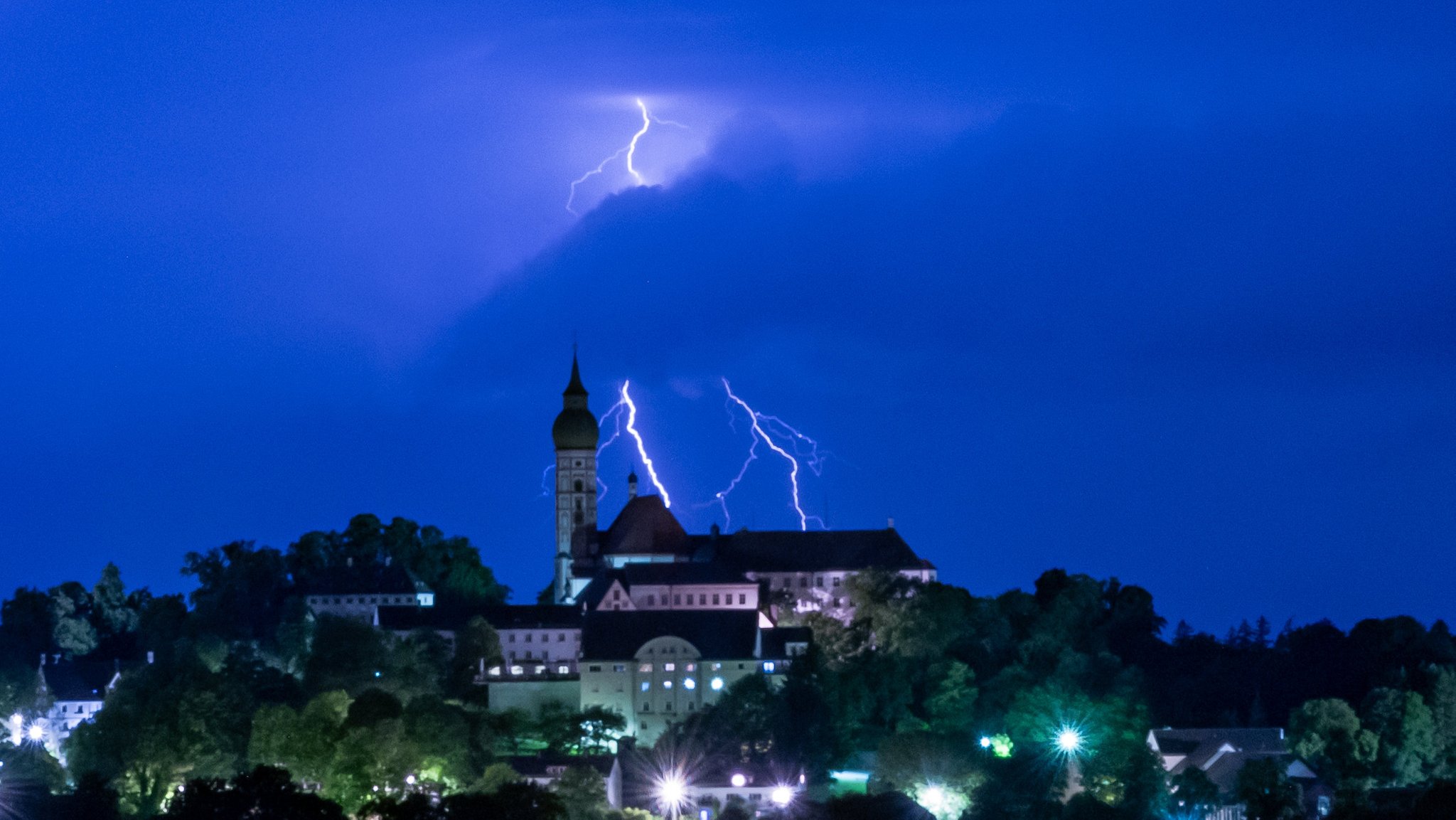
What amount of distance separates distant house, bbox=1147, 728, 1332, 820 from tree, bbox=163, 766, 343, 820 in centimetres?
2461

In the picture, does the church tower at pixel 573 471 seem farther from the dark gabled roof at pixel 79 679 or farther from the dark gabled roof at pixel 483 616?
the dark gabled roof at pixel 79 679

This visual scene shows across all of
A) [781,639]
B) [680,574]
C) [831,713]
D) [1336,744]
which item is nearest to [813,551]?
[680,574]

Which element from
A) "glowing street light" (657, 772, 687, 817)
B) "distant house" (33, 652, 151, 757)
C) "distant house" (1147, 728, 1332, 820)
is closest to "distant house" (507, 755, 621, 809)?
"glowing street light" (657, 772, 687, 817)

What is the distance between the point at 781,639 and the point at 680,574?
9510mm

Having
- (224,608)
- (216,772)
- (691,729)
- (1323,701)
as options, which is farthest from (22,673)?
(1323,701)

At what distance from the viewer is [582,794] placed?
222 ft

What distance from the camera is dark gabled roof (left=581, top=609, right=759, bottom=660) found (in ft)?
271

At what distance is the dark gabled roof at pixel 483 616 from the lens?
89.1m

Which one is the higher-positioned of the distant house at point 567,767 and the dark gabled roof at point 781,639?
the dark gabled roof at point 781,639

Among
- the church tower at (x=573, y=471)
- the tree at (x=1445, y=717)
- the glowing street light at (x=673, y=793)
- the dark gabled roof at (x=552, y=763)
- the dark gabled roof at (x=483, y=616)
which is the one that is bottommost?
the glowing street light at (x=673, y=793)

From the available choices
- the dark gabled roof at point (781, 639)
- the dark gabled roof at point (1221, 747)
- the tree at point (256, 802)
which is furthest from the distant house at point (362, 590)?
the tree at point (256, 802)

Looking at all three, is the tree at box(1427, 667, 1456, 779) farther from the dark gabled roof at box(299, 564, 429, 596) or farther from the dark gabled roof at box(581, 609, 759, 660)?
the dark gabled roof at box(299, 564, 429, 596)

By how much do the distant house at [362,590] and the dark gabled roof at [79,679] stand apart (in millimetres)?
9465

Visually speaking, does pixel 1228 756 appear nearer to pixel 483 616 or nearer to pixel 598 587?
pixel 598 587
